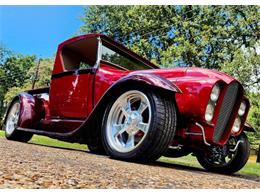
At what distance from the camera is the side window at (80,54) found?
6.07m

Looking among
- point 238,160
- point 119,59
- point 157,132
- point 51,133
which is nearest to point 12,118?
point 51,133

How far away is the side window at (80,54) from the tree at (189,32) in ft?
46.1

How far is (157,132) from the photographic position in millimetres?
3725

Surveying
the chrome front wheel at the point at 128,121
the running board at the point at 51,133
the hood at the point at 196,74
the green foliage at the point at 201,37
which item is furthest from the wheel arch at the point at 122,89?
the green foliage at the point at 201,37

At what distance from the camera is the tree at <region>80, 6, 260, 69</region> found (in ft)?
67.7

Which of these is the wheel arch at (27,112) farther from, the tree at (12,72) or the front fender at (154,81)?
the tree at (12,72)

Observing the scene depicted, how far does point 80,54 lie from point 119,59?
2.53ft

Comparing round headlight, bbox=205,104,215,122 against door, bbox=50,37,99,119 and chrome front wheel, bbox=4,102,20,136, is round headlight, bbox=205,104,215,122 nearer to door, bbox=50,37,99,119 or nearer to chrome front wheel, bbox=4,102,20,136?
door, bbox=50,37,99,119

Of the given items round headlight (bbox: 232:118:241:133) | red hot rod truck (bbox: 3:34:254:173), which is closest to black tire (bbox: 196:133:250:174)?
red hot rod truck (bbox: 3:34:254:173)

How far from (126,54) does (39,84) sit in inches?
1347

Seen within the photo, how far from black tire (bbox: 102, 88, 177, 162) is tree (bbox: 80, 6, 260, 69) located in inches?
645

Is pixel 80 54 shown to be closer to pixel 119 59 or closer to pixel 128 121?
pixel 119 59
